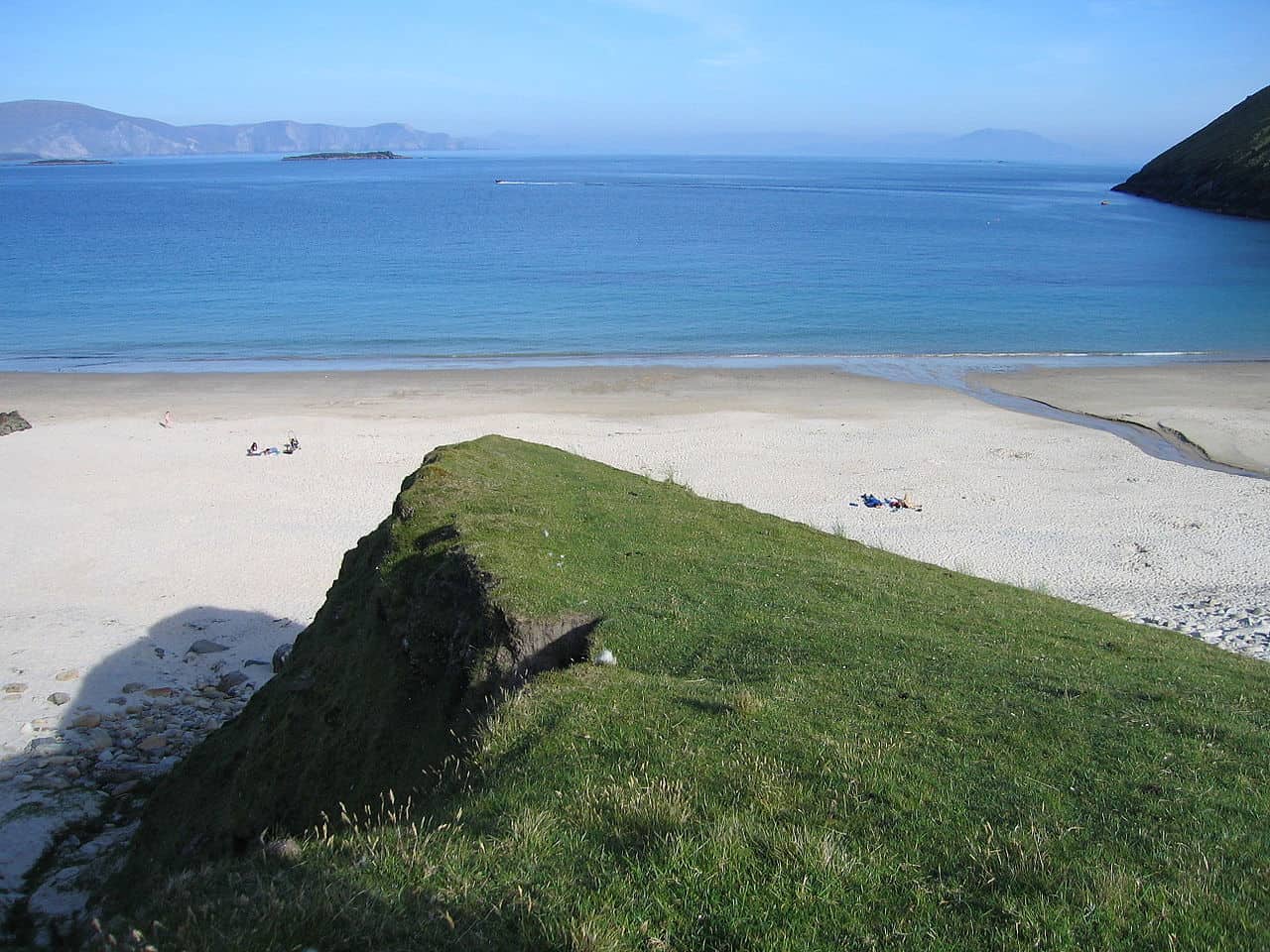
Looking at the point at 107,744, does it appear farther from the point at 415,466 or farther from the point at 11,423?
the point at 11,423

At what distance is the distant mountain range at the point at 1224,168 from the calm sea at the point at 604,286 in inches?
241

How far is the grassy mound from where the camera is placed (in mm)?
5355

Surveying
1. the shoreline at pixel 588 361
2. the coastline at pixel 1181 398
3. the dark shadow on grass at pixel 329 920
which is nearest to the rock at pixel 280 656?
the dark shadow on grass at pixel 329 920

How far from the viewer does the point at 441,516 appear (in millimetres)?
13969

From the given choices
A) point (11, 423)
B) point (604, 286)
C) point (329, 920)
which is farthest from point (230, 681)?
point (604, 286)

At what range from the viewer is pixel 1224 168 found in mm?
144250

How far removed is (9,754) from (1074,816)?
51.8 feet

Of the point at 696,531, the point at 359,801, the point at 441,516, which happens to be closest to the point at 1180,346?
the point at 696,531

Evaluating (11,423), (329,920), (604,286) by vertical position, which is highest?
(329,920)

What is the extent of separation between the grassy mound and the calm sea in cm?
4146

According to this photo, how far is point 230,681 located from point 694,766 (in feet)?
45.6

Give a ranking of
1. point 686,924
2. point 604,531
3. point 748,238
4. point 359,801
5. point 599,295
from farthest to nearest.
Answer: point 748,238 < point 599,295 < point 604,531 < point 359,801 < point 686,924

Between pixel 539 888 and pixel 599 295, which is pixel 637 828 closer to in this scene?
pixel 539 888

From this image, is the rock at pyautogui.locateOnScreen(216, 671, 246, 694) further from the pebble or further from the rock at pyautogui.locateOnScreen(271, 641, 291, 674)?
the pebble
